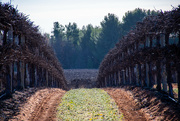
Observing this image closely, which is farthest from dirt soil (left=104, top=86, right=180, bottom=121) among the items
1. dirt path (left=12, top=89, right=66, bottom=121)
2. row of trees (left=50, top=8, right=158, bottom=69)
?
row of trees (left=50, top=8, right=158, bottom=69)

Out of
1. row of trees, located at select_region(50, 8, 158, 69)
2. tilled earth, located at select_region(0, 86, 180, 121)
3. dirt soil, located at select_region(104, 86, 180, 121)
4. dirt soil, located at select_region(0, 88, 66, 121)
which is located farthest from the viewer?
row of trees, located at select_region(50, 8, 158, 69)

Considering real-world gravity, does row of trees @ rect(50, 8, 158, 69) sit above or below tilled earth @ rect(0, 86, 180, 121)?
above

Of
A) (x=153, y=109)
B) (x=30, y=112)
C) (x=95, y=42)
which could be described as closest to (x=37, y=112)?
(x=30, y=112)

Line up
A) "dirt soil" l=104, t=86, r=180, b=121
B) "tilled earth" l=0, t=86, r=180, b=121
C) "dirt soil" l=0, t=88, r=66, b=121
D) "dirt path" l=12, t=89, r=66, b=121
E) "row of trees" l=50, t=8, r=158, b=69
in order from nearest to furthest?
"dirt soil" l=104, t=86, r=180, b=121, "tilled earth" l=0, t=86, r=180, b=121, "dirt soil" l=0, t=88, r=66, b=121, "dirt path" l=12, t=89, r=66, b=121, "row of trees" l=50, t=8, r=158, b=69

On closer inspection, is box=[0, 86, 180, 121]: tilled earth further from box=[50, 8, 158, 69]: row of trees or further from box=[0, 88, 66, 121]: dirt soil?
box=[50, 8, 158, 69]: row of trees

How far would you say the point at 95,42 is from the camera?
8344 centimetres

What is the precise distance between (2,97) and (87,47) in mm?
77439

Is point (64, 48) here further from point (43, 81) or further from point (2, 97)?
point (2, 97)

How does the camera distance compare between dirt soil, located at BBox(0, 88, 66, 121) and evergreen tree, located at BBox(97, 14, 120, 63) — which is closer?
dirt soil, located at BBox(0, 88, 66, 121)

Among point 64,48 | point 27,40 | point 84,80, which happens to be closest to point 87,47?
point 64,48

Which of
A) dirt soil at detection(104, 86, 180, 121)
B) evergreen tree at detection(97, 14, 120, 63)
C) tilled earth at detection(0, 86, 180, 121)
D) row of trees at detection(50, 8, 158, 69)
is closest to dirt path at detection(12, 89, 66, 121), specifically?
tilled earth at detection(0, 86, 180, 121)

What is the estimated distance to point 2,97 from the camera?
1277 cm

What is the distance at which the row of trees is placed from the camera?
7525 cm

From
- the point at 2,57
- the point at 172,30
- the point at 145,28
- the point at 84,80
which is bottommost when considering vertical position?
the point at 84,80
